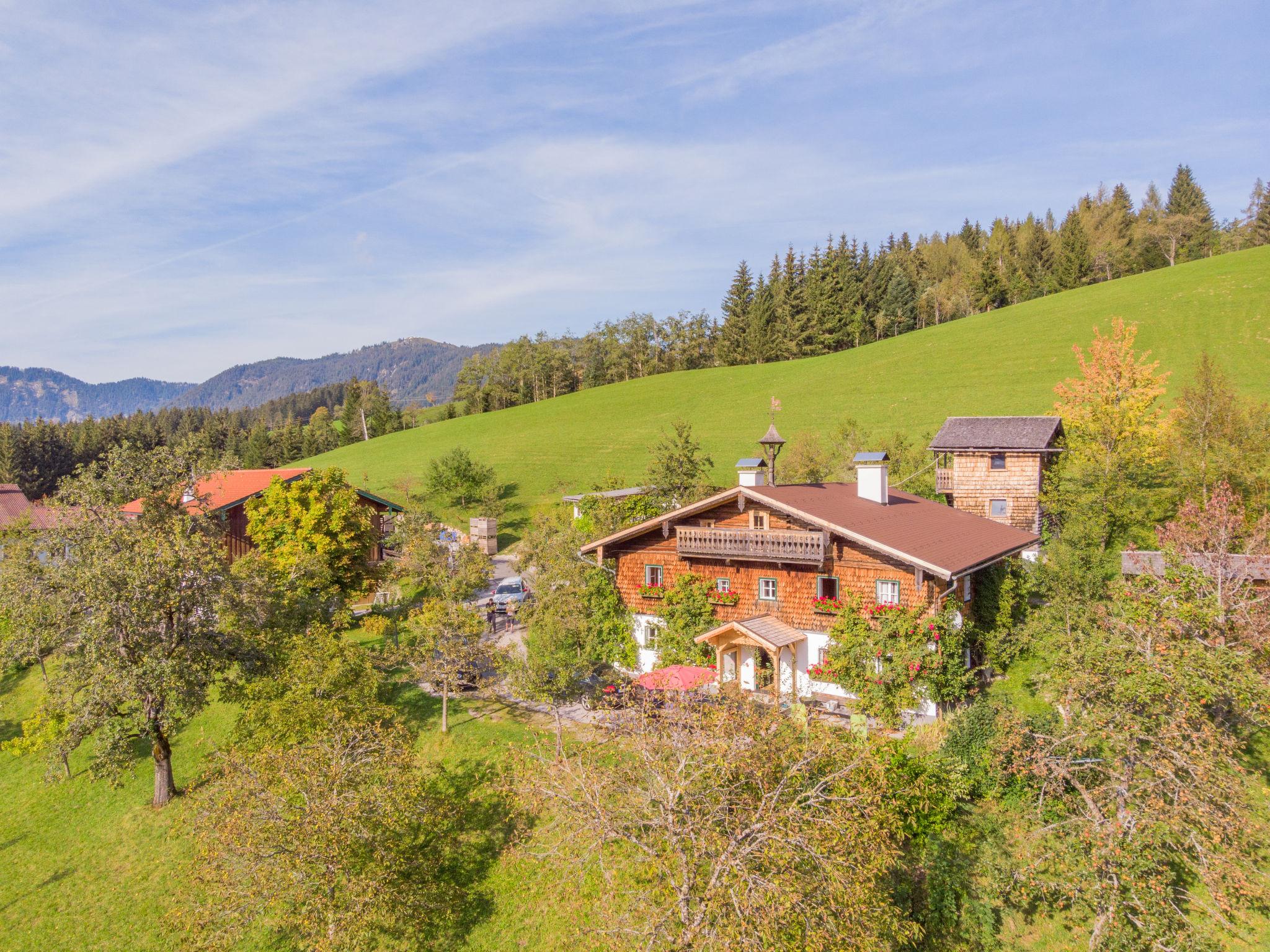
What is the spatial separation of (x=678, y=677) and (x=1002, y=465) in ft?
84.4

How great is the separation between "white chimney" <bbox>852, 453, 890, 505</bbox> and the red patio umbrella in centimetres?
1097

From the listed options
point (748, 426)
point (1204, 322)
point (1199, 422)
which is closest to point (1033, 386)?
point (1204, 322)

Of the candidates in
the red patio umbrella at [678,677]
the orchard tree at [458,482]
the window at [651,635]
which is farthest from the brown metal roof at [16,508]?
the red patio umbrella at [678,677]

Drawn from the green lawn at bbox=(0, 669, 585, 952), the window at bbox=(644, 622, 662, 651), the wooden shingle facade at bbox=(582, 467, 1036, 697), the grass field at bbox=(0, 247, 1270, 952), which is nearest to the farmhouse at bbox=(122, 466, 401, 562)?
the grass field at bbox=(0, 247, 1270, 952)

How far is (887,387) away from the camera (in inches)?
2940

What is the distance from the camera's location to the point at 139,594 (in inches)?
810

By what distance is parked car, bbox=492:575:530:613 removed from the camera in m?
36.0

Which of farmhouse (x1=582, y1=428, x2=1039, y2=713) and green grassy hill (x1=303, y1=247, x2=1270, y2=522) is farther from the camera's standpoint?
green grassy hill (x1=303, y1=247, x2=1270, y2=522)

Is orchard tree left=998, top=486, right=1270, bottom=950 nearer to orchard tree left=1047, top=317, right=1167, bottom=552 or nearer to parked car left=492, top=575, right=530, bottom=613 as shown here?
orchard tree left=1047, top=317, right=1167, bottom=552

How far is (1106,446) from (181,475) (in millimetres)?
41678

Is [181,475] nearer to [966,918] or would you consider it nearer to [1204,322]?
[966,918]

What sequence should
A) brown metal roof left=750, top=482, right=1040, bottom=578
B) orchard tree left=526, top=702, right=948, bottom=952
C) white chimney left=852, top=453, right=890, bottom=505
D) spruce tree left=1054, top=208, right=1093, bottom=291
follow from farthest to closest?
spruce tree left=1054, top=208, right=1093, bottom=291
white chimney left=852, top=453, right=890, bottom=505
brown metal roof left=750, top=482, right=1040, bottom=578
orchard tree left=526, top=702, right=948, bottom=952

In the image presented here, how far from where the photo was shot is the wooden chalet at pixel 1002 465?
37625 mm

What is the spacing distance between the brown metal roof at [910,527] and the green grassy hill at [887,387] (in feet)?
101
